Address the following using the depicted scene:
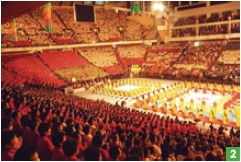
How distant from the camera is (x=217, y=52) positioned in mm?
27469

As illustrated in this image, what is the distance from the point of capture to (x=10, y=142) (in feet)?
12.7

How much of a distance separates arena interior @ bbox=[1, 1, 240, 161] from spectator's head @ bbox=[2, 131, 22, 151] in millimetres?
778

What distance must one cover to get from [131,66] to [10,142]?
27.4m

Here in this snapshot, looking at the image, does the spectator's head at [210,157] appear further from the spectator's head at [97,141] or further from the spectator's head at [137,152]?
the spectator's head at [97,141]

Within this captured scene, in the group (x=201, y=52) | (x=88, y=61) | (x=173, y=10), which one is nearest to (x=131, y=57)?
(x=88, y=61)

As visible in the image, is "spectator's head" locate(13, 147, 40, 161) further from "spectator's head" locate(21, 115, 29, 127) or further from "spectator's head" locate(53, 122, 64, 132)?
"spectator's head" locate(21, 115, 29, 127)

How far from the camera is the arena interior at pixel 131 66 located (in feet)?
30.7

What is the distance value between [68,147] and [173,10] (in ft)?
122

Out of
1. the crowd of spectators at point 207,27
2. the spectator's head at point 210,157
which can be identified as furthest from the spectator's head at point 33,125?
the crowd of spectators at point 207,27

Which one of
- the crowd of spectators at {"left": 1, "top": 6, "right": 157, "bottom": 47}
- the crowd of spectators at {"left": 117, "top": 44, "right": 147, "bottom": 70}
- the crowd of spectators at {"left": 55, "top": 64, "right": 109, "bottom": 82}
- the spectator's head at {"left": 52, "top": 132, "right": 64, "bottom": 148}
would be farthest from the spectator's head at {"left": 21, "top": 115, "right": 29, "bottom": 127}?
the crowd of spectators at {"left": 117, "top": 44, "right": 147, "bottom": 70}

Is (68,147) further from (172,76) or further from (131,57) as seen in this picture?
(131,57)

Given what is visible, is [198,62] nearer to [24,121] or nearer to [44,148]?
[24,121]

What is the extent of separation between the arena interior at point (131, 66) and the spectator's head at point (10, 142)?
30.6 inches

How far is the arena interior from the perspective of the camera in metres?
9.35
